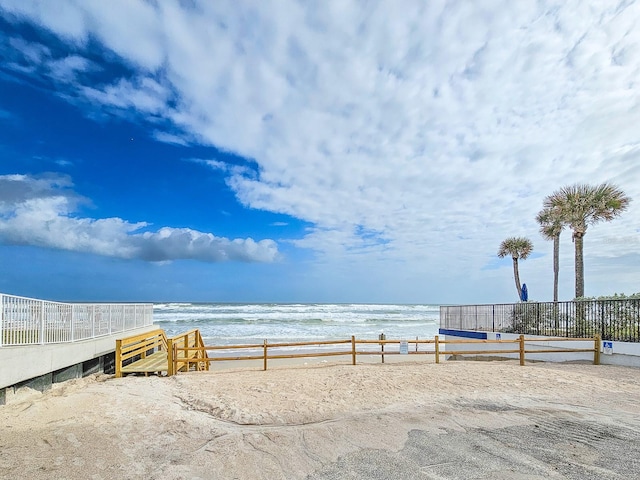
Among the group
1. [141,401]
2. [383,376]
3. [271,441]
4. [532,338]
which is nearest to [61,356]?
[141,401]

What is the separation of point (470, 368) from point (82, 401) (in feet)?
31.7

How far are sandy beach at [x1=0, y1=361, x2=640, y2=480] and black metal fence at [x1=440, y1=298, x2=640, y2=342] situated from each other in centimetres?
332

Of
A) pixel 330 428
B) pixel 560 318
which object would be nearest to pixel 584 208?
pixel 560 318

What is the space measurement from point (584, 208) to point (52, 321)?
69.9 feet

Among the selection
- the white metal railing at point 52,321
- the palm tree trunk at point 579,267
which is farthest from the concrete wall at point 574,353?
the white metal railing at point 52,321

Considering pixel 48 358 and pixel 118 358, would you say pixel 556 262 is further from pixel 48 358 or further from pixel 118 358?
pixel 48 358

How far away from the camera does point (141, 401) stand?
7.86 m

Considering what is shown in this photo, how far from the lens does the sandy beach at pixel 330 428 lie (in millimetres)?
4723

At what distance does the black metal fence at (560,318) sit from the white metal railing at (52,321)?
15.4 m

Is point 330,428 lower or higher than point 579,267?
lower

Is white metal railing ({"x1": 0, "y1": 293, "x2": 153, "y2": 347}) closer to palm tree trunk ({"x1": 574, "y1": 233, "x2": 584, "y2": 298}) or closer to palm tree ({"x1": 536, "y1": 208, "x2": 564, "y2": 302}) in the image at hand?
palm tree trunk ({"x1": 574, "y1": 233, "x2": 584, "y2": 298})

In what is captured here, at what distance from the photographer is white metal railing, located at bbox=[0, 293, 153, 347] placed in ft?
24.6

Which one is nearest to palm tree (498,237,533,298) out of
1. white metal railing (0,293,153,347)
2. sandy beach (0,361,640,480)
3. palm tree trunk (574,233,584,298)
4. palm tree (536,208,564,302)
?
palm tree (536,208,564,302)

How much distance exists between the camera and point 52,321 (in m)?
9.03
